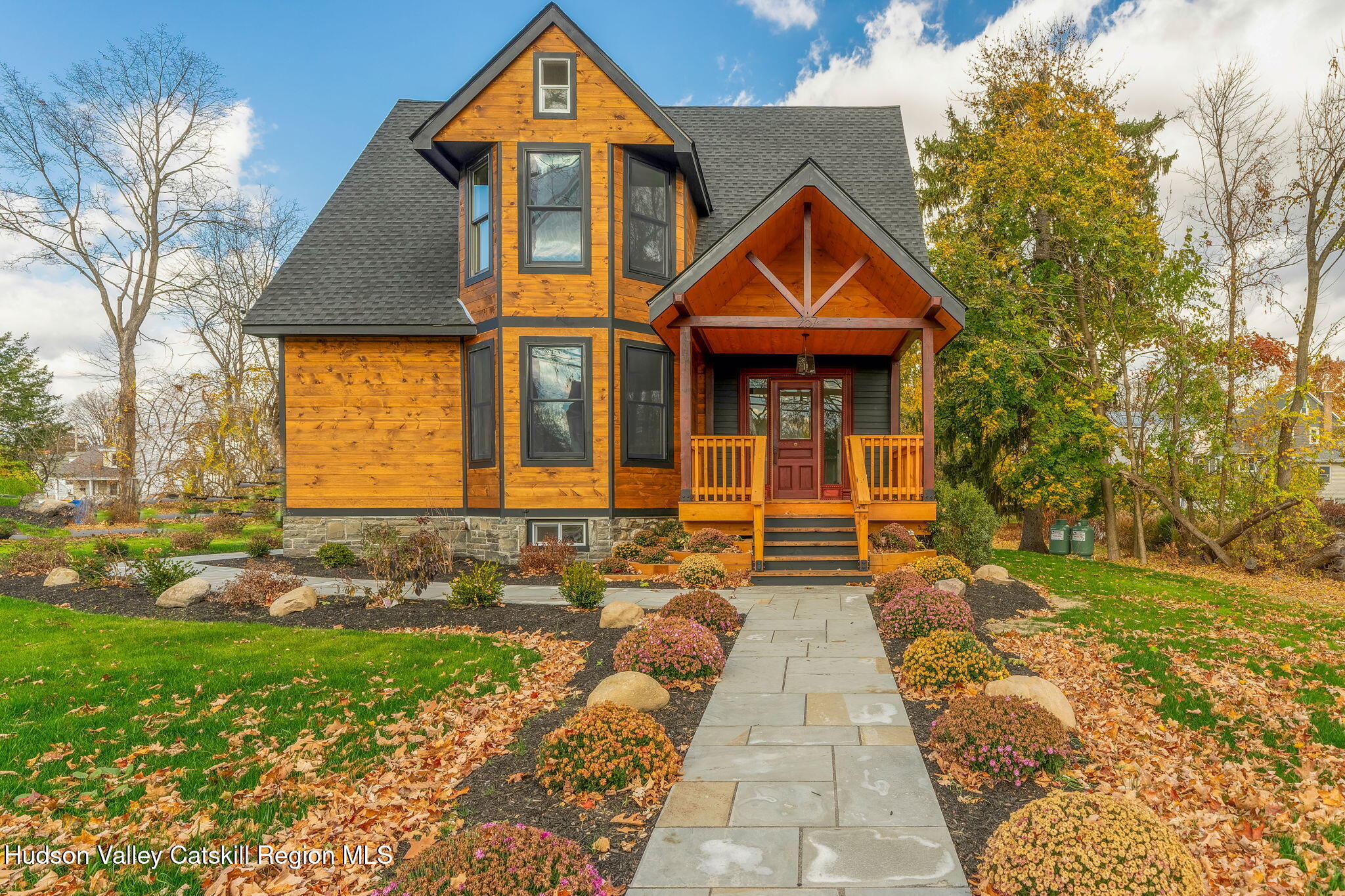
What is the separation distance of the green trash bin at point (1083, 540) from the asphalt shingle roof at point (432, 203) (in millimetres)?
9365

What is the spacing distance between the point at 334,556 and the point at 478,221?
570 cm

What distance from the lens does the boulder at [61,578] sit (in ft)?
30.7

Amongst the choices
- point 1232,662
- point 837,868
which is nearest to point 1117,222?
point 1232,662

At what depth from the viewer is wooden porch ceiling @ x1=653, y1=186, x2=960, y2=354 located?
9.82m

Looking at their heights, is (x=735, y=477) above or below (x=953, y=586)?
above

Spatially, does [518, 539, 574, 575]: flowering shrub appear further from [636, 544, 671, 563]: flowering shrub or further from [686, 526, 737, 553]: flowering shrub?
[686, 526, 737, 553]: flowering shrub

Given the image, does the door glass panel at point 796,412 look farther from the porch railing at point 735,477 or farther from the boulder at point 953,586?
the boulder at point 953,586

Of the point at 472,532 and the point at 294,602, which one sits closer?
the point at 294,602

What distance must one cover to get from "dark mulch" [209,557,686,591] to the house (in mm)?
434

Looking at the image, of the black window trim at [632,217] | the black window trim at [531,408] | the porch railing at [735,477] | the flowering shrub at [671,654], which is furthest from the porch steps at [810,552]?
the black window trim at [632,217]

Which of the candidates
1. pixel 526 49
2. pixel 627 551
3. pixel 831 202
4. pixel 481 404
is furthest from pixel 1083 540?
pixel 526 49

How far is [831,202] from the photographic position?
9656 millimetres

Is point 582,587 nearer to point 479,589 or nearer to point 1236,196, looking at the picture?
point 479,589

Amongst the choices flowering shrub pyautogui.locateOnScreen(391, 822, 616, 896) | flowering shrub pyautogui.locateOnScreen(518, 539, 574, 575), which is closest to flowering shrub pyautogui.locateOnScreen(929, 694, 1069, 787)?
flowering shrub pyautogui.locateOnScreen(391, 822, 616, 896)
